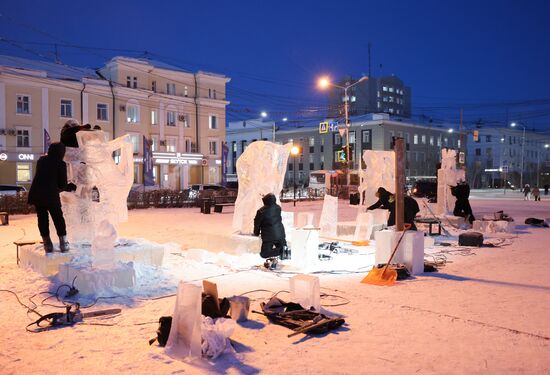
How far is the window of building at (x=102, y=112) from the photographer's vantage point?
133 ft

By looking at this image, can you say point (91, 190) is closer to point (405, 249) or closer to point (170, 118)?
point (405, 249)

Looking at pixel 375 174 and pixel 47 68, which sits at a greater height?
pixel 47 68

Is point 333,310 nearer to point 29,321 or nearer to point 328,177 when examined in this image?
point 29,321

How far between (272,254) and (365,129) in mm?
53121

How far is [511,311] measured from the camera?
20.6 ft

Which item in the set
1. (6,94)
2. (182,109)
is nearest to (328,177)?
(182,109)

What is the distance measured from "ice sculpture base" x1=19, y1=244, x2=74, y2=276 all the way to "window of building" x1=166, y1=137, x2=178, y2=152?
3706cm

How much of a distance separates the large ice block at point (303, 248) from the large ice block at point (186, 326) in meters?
4.40

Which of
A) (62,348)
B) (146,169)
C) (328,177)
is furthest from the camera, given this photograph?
(328,177)

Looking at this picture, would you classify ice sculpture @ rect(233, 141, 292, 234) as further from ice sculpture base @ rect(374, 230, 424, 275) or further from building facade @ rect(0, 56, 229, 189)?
building facade @ rect(0, 56, 229, 189)

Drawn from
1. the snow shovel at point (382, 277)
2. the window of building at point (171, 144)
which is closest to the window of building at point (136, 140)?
the window of building at point (171, 144)

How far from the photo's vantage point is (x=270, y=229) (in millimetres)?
9484

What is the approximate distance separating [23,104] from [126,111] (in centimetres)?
816

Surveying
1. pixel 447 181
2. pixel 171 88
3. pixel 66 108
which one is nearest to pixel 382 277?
pixel 447 181
